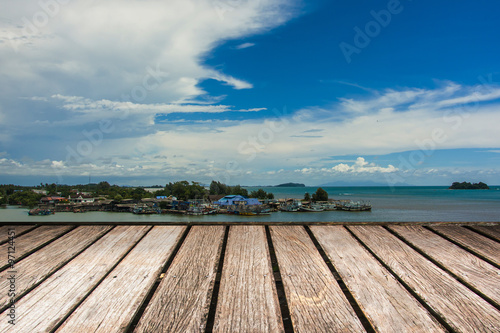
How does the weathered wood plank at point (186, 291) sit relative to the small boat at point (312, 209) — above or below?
above

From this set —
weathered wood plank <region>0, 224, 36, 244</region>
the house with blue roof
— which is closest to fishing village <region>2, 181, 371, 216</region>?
the house with blue roof

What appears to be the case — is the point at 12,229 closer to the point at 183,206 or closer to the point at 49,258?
the point at 49,258

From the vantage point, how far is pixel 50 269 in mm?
1975

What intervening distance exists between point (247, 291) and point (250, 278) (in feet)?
0.42

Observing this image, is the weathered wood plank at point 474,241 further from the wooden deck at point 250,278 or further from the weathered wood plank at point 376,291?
the weathered wood plank at point 376,291

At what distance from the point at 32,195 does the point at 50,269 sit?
261ft

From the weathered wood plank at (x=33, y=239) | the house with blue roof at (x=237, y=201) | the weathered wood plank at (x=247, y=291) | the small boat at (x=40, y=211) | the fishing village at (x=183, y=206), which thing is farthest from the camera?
the house with blue roof at (x=237, y=201)

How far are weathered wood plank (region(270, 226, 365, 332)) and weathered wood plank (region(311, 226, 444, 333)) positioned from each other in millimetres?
96

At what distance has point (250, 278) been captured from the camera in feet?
5.89

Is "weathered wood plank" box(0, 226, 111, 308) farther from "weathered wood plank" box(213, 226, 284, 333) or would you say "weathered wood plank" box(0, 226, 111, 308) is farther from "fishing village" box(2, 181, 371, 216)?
"fishing village" box(2, 181, 371, 216)

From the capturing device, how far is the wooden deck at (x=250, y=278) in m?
1.49

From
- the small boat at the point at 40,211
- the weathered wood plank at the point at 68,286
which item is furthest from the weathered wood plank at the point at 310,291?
the small boat at the point at 40,211

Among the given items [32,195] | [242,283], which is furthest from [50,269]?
[32,195]

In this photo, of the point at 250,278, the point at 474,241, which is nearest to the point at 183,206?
the point at 474,241
